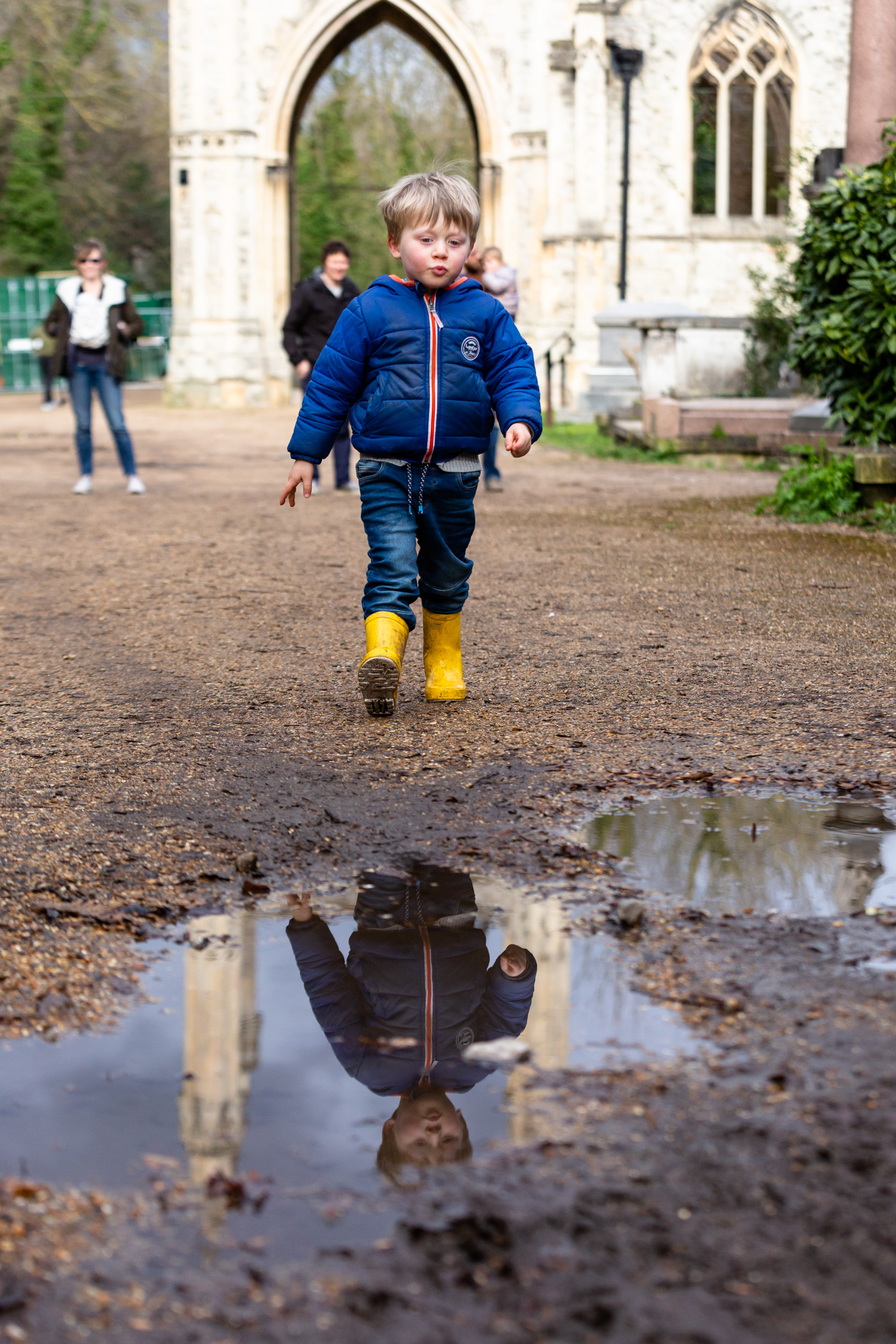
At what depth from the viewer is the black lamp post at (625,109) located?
69.1 feet

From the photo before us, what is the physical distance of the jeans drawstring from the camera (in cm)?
455

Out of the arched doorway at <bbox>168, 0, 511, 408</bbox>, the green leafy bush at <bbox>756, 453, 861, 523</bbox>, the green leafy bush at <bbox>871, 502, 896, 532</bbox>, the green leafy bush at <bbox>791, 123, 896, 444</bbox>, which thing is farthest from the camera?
the arched doorway at <bbox>168, 0, 511, 408</bbox>

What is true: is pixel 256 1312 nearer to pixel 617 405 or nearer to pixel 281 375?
pixel 617 405

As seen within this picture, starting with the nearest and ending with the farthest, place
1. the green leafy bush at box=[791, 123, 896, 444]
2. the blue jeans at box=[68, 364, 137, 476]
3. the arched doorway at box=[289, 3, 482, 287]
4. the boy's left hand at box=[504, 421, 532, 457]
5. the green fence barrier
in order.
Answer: the boy's left hand at box=[504, 421, 532, 457], the green leafy bush at box=[791, 123, 896, 444], the blue jeans at box=[68, 364, 137, 476], the green fence barrier, the arched doorway at box=[289, 3, 482, 287]

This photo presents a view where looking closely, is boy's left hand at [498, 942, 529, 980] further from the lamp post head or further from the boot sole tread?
the lamp post head

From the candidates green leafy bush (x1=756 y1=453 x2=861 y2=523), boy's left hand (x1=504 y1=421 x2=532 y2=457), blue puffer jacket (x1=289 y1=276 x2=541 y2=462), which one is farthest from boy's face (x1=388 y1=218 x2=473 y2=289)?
green leafy bush (x1=756 y1=453 x2=861 y2=523)

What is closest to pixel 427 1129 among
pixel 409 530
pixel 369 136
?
pixel 409 530

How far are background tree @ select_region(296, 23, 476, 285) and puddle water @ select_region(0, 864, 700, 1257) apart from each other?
3785 cm

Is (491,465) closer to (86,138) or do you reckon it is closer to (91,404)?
(91,404)

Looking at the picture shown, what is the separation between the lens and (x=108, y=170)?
40.8m

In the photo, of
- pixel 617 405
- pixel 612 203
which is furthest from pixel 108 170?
pixel 617 405

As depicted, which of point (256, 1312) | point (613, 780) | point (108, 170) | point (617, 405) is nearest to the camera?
point (256, 1312)

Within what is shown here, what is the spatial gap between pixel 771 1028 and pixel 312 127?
138ft

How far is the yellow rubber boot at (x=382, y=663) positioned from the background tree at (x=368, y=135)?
36.1 meters
